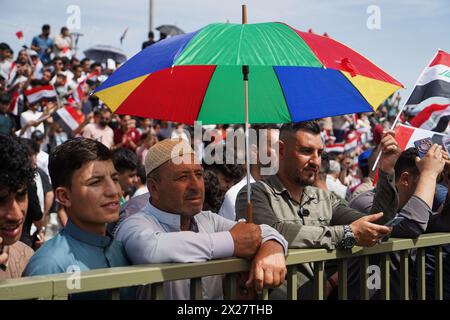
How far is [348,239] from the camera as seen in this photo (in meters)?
3.42

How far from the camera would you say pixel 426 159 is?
402cm

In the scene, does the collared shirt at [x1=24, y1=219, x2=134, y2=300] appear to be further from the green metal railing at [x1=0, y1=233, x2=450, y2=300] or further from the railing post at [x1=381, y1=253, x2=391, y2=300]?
the railing post at [x1=381, y1=253, x2=391, y2=300]

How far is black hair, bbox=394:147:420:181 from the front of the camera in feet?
15.1

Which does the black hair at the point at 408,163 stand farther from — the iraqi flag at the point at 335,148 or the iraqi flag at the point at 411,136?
the iraqi flag at the point at 335,148

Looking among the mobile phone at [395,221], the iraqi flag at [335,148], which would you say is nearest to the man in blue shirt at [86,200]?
the mobile phone at [395,221]

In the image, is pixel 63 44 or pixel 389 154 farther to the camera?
pixel 63 44

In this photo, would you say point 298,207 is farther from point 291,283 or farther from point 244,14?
point 244,14

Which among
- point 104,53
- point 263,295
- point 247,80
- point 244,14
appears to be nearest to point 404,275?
point 263,295

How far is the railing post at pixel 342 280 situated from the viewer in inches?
133

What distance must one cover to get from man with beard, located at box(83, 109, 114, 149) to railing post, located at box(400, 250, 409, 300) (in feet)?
31.0

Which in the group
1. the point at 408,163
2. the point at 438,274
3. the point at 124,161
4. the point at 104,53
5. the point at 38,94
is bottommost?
the point at 438,274

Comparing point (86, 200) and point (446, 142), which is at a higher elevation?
point (446, 142)

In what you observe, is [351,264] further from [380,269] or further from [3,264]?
[3,264]

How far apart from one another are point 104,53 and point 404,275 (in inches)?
679
